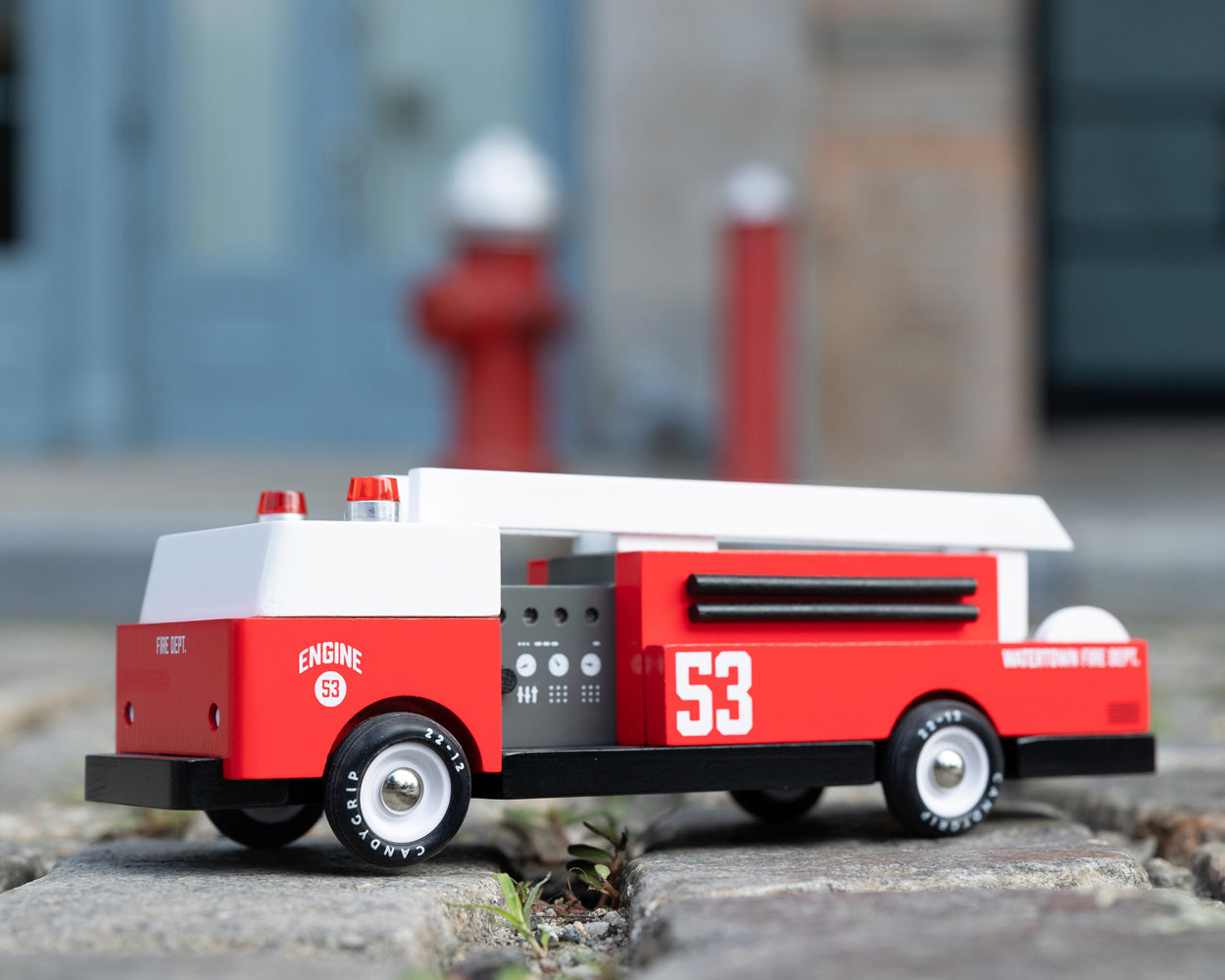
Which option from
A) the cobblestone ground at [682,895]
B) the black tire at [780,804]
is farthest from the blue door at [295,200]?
the black tire at [780,804]

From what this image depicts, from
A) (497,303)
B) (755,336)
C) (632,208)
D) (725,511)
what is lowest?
(725,511)

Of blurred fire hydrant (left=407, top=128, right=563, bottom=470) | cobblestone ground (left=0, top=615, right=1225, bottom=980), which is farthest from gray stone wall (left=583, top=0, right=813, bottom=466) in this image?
cobblestone ground (left=0, top=615, right=1225, bottom=980)

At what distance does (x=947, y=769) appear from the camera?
93.9 inches

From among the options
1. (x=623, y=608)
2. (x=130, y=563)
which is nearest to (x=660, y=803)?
(x=623, y=608)

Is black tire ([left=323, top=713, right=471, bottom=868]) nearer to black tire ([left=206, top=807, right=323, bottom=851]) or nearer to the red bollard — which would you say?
black tire ([left=206, top=807, right=323, bottom=851])

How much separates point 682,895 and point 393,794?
1.39 feet

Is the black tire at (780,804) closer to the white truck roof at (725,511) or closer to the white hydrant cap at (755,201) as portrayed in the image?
the white truck roof at (725,511)

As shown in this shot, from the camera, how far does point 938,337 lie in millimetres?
6715

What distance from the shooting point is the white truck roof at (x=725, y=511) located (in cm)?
223

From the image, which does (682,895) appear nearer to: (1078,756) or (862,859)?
(862,859)

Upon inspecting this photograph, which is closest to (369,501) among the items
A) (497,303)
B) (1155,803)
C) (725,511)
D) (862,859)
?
(725,511)

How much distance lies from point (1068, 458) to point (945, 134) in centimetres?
137

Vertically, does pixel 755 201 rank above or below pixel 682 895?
above

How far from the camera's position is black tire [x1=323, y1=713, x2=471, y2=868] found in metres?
2.06
